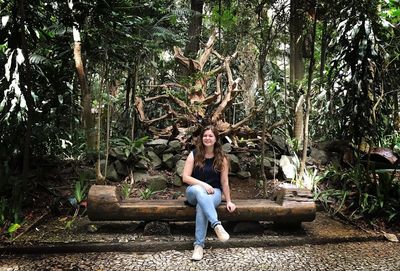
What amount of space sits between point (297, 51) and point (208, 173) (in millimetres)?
5124

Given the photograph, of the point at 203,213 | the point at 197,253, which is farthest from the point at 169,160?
the point at 197,253

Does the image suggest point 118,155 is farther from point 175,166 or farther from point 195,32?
point 195,32

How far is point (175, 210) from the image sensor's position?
3453 mm

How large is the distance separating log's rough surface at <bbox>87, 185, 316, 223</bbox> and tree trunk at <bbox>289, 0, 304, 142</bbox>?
2654 millimetres

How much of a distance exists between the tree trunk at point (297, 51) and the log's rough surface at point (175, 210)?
2654 mm

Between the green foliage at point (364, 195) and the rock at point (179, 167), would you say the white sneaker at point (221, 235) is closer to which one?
the green foliage at point (364, 195)

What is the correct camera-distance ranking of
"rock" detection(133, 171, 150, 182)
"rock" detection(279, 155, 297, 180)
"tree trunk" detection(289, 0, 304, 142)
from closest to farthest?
"tree trunk" detection(289, 0, 304, 142) → "rock" detection(133, 171, 150, 182) → "rock" detection(279, 155, 297, 180)

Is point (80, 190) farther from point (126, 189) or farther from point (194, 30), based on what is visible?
point (194, 30)

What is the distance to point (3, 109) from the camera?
3.96 m

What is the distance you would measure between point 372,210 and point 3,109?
4.26 meters

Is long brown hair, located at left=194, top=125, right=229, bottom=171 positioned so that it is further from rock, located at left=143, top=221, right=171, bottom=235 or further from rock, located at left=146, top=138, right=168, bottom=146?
rock, located at left=146, top=138, right=168, bottom=146

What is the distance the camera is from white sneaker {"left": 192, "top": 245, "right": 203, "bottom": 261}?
3055 millimetres

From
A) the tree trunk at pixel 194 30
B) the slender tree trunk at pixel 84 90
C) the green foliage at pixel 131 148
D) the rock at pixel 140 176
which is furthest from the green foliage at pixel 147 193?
the tree trunk at pixel 194 30

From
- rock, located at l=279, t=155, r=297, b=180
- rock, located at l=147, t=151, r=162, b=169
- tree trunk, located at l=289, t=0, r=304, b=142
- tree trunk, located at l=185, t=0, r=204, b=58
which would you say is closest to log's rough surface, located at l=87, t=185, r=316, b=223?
rock, located at l=279, t=155, r=297, b=180
